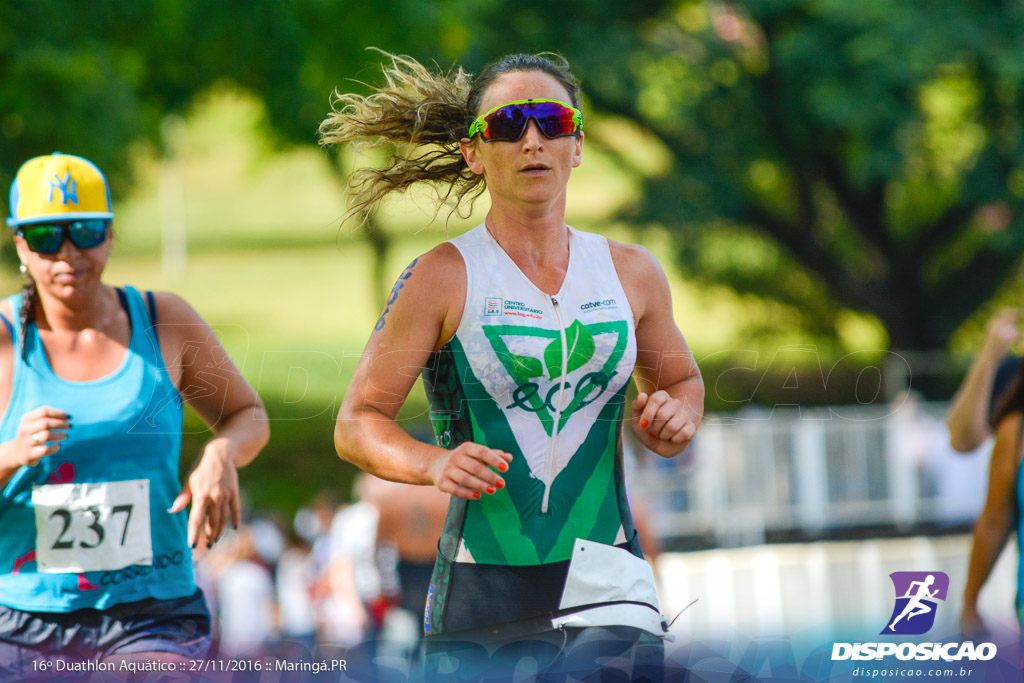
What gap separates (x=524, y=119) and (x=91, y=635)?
1.86 meters

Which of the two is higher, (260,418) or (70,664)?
(260,418)

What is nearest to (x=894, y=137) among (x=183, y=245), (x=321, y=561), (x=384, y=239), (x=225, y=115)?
(x=321, y=561)

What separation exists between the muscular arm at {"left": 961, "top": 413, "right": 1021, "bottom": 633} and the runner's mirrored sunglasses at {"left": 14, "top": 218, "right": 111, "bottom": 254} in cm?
292

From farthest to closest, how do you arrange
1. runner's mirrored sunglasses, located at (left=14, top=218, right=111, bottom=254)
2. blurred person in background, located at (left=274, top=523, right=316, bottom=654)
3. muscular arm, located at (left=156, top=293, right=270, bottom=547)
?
blurred person in background, located at (left=274, top=523, right=316, bottom=654) → muscular arm, located at (left=156, top=293, right=270, bottom=547) → runner's mirrored sunglasses, located at (left=14, top=218, right=111, bottom=254)

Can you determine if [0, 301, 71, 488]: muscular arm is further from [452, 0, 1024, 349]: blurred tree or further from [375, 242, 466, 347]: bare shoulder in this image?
[452, 0, 1024, 349]: blurred tree

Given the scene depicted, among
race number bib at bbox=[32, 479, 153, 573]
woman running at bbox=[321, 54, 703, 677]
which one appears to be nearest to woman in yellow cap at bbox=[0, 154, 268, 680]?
race number bib at bbox=[32, 479, 153, 573]

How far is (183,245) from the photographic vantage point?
156ft

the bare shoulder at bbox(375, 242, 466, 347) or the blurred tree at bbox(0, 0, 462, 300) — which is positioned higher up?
the blurred tree at bbox(0, 0, 462, 300)

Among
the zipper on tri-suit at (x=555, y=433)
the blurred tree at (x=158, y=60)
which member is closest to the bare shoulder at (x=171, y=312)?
the zipper on tri-suit at (x=555, y=433)

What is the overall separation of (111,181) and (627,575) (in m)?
11.5

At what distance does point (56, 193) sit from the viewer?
11.1ft

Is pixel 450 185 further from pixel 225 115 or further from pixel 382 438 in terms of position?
pixel 225 115

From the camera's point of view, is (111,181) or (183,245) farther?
(183,245)

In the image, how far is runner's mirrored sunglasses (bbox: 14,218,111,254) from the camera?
3375 millimetres
